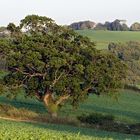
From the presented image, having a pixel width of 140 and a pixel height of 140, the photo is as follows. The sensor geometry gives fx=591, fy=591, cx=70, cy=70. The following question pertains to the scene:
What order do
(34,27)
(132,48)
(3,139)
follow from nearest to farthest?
(3,139) → (34,27) → (132,48)

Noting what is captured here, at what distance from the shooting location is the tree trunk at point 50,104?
52.9 meters

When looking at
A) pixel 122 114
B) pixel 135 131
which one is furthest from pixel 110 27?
pixel 135 131

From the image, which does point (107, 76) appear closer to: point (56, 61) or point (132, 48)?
point (56, 61)

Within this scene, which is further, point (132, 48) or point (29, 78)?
point (132, 48)

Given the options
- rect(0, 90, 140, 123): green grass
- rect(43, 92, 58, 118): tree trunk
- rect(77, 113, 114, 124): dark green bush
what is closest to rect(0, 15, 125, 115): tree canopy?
rect(43, 92, 58, 118): tree trunk

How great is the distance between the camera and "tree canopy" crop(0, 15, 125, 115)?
50594mm

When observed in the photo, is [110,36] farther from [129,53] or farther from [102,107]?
[102,107]

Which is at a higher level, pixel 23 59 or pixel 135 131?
pixel 23 59

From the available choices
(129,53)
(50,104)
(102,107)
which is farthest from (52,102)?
(129,53)

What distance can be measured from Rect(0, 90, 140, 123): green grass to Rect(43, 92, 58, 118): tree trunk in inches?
72.9

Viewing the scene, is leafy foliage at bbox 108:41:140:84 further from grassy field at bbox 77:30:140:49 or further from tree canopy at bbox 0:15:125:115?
tree canopy at bbox 0:15:125:115

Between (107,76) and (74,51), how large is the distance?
3653 millimetres

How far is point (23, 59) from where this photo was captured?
50250mm

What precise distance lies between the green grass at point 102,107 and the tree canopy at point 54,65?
313cm
